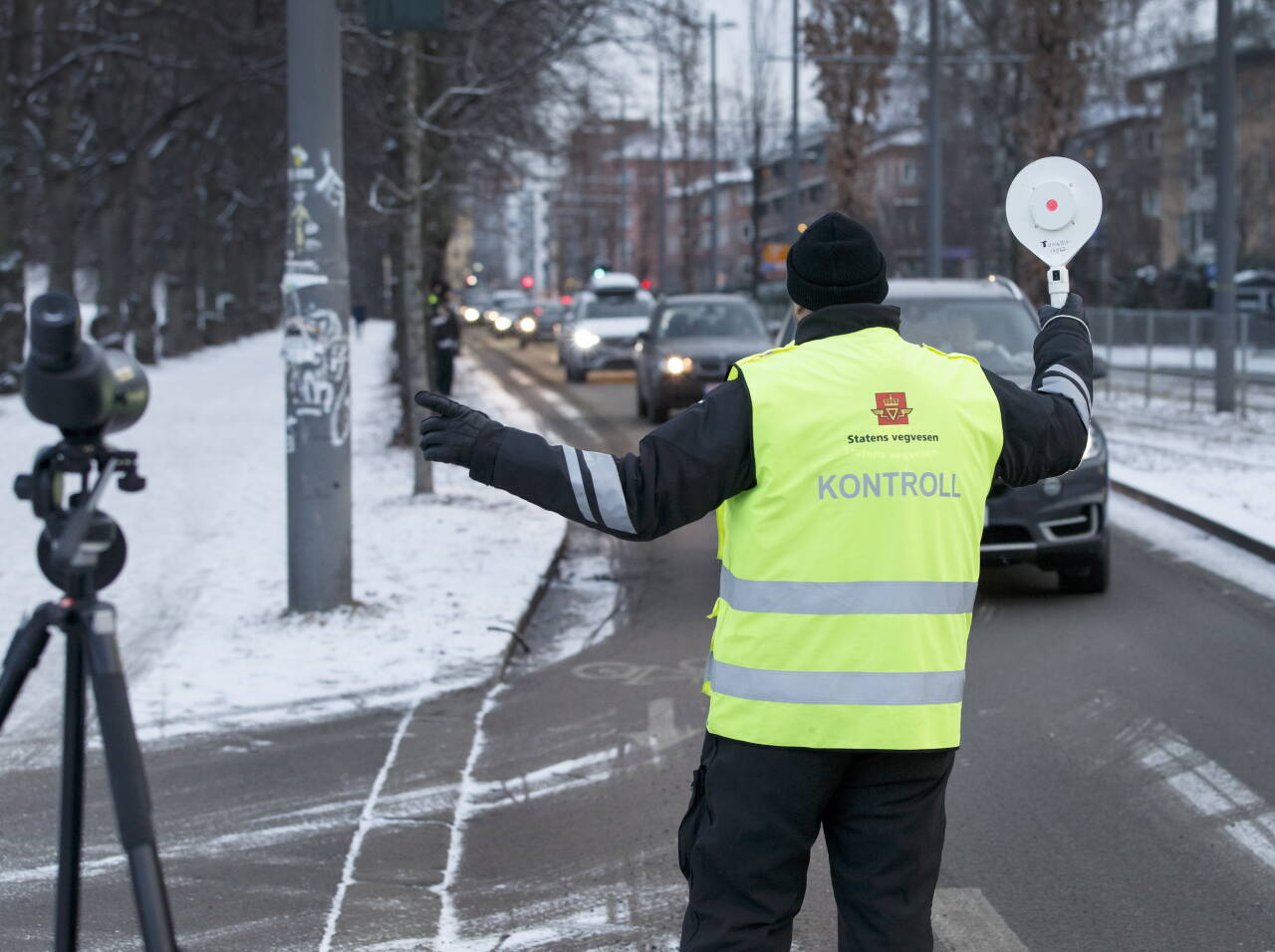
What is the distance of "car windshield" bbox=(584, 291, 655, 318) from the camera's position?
34.4 metres

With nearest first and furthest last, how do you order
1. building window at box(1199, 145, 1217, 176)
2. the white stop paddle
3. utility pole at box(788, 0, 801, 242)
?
the white stop paddle
utility pole at box(788, 0, 801, 242)
building window at box(1199, 145, 1217, 176)

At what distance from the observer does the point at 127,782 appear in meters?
2.56

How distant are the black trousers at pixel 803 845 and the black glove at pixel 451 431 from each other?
29.1 inches

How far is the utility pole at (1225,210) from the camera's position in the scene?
20.6m

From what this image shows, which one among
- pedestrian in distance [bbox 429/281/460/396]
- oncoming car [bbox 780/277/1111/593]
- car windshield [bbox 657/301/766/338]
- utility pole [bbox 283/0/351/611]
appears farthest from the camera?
car windshield [bbox 657/301/766/338]

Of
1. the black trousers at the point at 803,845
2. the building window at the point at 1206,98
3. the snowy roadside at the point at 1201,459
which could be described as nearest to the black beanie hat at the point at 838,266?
the black trousers at the point at 803,845

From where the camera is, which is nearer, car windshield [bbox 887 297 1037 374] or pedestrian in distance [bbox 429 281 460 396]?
car windshield [bbox 887 297 1037 374]

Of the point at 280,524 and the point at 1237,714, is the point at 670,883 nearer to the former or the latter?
the point at 1237,714

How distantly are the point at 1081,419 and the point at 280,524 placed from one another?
10027 millimetres

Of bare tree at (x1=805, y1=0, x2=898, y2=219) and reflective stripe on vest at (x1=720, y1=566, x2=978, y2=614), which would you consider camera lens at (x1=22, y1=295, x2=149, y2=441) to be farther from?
bare tree at (x1=805, y1=0, x2=898, y2=219)

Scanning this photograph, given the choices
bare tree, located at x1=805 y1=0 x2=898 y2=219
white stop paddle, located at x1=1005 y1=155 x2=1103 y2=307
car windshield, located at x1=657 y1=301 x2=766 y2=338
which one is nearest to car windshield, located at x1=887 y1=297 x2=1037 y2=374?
white stop paddle, located at x1=1005 y1=155 x2=1103 y2=307

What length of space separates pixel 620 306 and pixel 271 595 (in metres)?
25.3

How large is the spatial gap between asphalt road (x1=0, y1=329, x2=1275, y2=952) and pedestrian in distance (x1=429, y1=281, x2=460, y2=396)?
13.4 metres

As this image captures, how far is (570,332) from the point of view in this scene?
3425 cm
